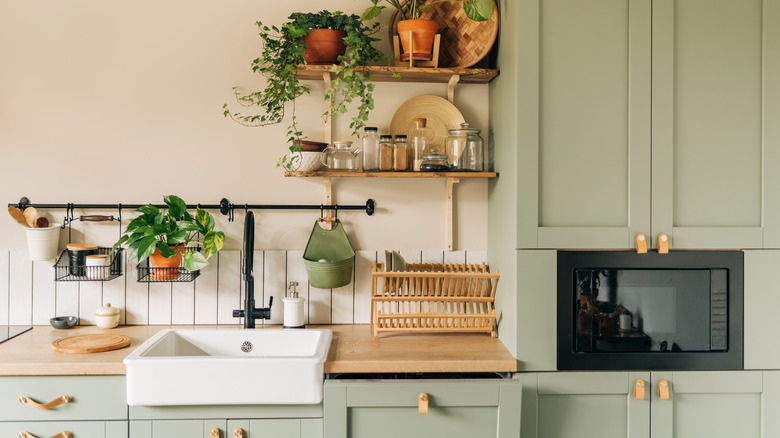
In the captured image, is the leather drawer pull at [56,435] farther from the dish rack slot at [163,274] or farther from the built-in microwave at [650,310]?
the built-in microwave at [650,310]

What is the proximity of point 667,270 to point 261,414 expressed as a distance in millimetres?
1415

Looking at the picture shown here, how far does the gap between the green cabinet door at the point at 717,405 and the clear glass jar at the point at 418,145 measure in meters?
1.12

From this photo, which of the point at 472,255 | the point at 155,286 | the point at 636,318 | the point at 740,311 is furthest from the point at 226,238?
the point at 740,311

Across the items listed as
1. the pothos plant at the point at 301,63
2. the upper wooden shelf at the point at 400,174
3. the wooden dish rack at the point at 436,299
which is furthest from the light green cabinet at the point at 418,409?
the pothos plant at the point at 301,63

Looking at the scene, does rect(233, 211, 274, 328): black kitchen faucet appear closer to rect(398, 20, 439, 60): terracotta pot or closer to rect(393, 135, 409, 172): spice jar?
rect(393, 135, 409, 172): spice jar

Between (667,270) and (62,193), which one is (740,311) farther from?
(62,193)

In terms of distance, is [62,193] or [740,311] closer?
[740,311]

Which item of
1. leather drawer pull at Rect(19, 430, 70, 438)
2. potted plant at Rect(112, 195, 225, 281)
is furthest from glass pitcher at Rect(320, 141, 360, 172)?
leather drawer pull at Rect(19, 430, 70, 438)

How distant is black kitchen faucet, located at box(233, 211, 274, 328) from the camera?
224 centimetres

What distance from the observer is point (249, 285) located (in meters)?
2.25

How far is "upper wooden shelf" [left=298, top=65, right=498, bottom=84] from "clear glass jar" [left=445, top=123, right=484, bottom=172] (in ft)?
0.65

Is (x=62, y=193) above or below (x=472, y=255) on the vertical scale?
above

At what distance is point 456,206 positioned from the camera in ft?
8.07

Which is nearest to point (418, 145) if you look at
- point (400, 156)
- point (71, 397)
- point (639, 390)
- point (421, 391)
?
point (400, 156)
